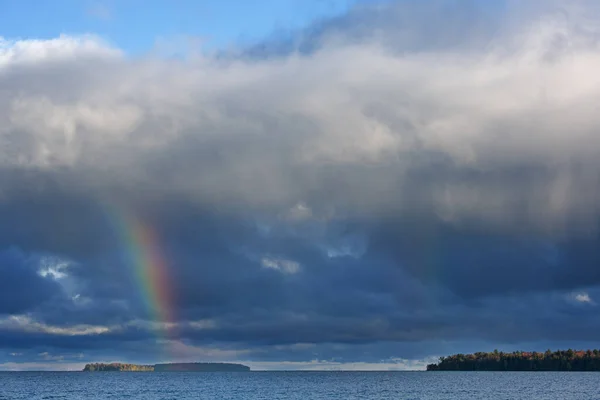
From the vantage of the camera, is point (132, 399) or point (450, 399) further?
point (132, 399)

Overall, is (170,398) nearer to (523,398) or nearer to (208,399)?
(208,399)

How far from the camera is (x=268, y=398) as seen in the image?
190 metres

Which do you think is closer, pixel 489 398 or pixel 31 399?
pixel 489 398

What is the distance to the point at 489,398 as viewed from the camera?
178500 mm

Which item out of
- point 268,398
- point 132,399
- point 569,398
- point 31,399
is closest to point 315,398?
point 268,398

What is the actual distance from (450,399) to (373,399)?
19948 mm

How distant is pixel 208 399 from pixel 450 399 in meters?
63.9

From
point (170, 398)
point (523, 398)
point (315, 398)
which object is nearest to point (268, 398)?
point (315, 398)

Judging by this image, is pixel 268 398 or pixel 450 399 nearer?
pixel 450 399

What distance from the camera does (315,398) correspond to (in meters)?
190

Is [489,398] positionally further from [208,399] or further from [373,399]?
[208,399]

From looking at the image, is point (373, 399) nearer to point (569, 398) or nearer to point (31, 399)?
point (569, 398)

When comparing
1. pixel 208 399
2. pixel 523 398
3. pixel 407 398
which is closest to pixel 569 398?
pixel 523 398

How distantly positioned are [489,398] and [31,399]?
125427 mm
